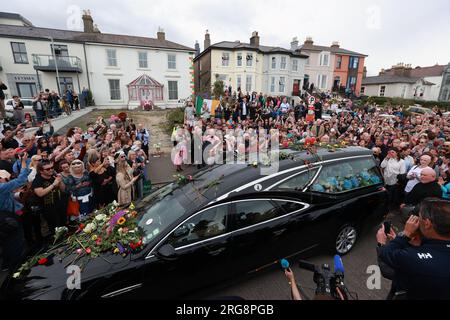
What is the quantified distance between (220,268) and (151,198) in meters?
1.53

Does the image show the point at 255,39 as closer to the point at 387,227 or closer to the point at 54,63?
the point at 54,63

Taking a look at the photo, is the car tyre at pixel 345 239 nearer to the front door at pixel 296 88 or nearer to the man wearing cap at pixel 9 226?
the man wearing cap at pixel 9 226

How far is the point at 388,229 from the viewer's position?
2.33m

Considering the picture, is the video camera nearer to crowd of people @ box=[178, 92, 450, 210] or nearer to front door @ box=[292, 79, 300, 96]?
crowd of people @ box=[178, 92, 450, 210]

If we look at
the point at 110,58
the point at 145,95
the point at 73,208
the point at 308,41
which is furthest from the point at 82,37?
the point at 308,41

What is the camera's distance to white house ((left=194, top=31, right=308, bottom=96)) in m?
28.1

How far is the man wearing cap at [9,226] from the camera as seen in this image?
327cm

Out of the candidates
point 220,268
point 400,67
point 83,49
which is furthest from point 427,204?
point 400,67

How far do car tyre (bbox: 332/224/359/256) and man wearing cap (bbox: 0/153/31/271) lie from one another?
4.86 meters

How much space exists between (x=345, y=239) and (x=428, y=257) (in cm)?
247

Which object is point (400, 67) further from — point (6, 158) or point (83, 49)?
point (6, 158)

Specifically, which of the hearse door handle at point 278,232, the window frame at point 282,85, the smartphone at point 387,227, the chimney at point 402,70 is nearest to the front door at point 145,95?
the window frame at point 282,85

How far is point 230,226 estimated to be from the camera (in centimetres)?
302

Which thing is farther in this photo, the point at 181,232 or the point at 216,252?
the point at 216,252
